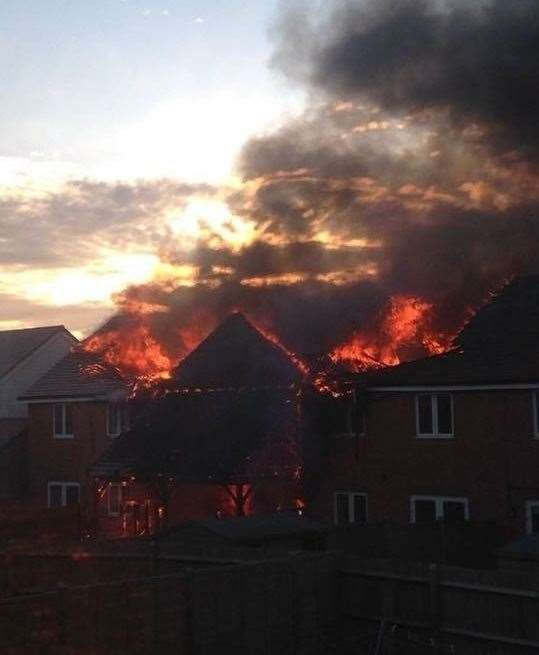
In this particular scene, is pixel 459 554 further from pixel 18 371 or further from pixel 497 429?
pixel 18 371

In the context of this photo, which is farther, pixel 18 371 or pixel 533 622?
pixel 18 371

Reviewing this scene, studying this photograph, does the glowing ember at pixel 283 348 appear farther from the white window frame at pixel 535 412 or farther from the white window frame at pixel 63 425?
the white window frame at pixel 63 425

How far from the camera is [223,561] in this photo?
1395 cm

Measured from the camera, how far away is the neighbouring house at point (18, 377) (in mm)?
34031

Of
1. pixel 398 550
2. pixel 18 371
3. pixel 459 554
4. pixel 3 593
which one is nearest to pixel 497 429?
pixel 459 554

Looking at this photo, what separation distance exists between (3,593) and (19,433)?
20334 millimetres

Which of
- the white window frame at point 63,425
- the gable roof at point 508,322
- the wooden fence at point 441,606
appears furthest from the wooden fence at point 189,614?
the white window frame at point 63,425

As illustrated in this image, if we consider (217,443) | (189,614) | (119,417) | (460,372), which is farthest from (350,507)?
(189,614)

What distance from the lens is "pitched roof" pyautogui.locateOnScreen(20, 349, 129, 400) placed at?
102ft

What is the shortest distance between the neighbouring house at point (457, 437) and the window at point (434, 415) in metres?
0.02

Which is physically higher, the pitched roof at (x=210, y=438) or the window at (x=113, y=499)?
the pitched roof at (x=210, y=438)

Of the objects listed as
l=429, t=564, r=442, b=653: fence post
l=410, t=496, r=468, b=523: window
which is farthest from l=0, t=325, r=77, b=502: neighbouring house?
l=429, t=564, r=442, b=653: fence post

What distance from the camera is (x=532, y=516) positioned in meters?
19.4

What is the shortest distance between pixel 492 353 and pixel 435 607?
33.7 feet
